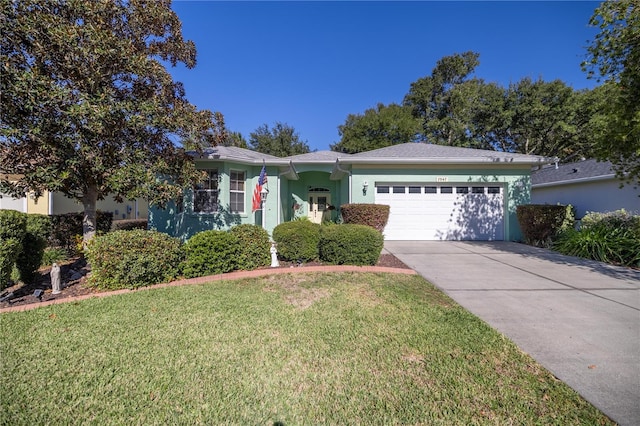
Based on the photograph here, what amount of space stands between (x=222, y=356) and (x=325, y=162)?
9567 millimetres

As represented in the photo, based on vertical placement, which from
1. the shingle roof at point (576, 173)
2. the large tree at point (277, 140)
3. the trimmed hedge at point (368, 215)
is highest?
the large tree at point (277, 140)

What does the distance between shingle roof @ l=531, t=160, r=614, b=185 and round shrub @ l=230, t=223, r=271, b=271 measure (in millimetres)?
12637

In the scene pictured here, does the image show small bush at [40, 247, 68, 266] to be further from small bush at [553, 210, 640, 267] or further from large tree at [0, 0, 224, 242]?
small bush at [553, 210, 640, 267]

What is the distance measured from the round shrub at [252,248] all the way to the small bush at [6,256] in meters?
3.46

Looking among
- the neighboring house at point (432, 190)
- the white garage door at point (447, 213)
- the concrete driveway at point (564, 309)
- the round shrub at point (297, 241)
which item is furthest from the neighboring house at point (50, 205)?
the concrete driveway at point (564, 309)

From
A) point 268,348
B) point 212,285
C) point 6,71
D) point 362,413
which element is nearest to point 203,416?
point 268,348

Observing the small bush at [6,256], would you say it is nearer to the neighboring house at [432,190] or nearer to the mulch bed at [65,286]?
the mulch bed at [65,286]

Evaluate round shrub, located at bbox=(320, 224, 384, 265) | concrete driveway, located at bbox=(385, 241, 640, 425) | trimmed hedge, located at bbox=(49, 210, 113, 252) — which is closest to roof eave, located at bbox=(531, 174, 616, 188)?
concrete driveway, located at bbox=(385, 241, 640, 425)

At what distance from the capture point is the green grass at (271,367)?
206 centimetres

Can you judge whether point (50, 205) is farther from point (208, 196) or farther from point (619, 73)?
point (619, 73)

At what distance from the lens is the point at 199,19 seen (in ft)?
25.8

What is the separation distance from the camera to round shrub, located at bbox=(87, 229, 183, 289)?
16.1 feet

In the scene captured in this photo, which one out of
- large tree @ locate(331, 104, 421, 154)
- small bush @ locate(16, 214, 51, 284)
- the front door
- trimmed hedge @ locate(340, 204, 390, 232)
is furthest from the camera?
large tree @ locate(331, 104, 421, 154)

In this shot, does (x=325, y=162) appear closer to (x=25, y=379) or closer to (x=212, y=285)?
(x=212, y=285)
